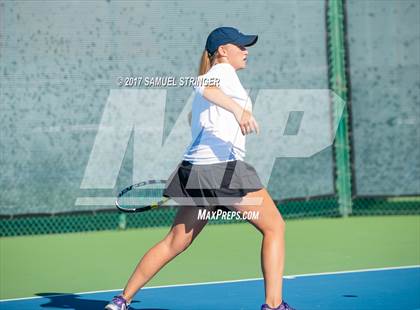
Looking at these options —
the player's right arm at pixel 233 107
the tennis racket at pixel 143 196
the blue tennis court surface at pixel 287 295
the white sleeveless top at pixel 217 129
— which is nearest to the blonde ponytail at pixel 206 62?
the white sleeveless top at pixel 217 129

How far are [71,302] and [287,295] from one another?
5.25ft

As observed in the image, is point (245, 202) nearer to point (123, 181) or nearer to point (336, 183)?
point (123, 181)

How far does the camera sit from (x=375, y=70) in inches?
468

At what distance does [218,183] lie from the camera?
550 centimetres

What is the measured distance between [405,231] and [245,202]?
18.0 feet

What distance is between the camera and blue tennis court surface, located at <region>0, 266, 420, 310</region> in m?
6.57

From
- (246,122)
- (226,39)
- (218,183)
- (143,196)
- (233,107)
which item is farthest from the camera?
(143,196)

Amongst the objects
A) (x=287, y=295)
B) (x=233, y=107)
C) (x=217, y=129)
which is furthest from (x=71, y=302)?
(x=233, y=107)

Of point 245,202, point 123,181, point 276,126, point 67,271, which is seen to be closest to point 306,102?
point 276,126

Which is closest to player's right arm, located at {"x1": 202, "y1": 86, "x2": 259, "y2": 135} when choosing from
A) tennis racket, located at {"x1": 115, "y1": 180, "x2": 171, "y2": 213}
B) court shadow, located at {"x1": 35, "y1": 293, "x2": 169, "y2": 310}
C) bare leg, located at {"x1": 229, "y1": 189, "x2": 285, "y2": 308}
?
bare leg, located at {"x1": 229, "y1": 189, "x2": 285, "y2": 308}

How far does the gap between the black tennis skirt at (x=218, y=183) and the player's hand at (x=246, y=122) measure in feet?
1.29

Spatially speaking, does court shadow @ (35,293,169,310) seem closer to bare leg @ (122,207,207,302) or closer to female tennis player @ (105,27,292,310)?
bare leg @ (122,207,207,302)

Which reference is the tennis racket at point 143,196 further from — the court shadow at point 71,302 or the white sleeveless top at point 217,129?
the white sleeveless top at point 217,129

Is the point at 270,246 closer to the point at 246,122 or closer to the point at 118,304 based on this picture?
the point at 246,122
